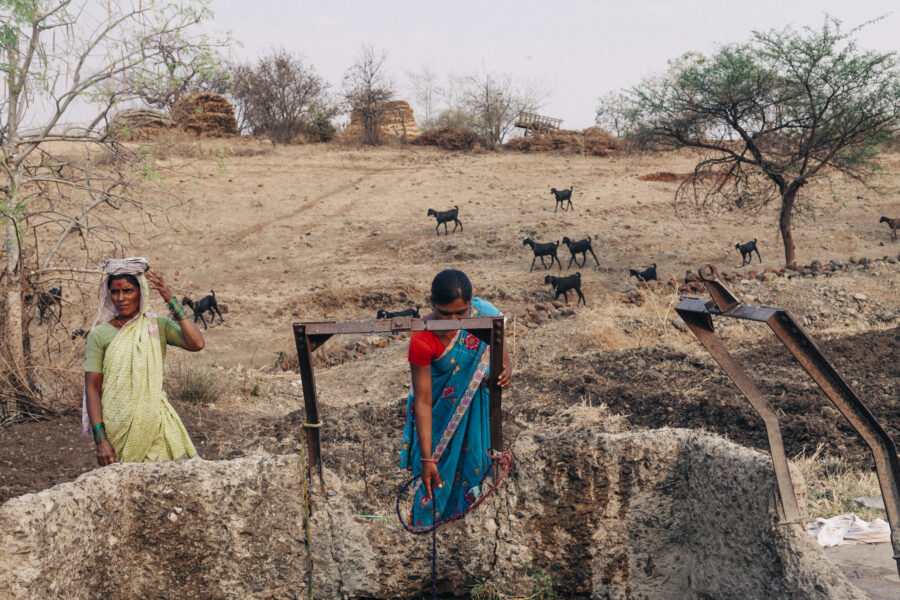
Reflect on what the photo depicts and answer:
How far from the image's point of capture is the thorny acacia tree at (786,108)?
517 inches

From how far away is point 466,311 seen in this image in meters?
2.74

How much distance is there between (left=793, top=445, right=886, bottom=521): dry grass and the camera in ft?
12.4

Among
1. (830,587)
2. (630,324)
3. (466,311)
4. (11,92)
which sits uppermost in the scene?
(11,92)

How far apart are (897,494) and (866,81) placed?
13397mm

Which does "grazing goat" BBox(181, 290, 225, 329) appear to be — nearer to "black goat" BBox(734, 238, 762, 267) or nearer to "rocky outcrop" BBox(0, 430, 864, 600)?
"rocky outcrop" BBox(0, 430, 864, 600)

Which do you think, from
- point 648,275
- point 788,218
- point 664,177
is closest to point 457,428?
point 648,275

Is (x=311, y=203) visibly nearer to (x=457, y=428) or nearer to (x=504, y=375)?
(x=457, y=428)

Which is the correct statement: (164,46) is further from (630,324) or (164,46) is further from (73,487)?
(630,324)

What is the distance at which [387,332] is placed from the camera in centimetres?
238

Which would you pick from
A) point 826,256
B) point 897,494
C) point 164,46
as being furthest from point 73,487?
point 826,256

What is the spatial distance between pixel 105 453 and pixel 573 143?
25570mm

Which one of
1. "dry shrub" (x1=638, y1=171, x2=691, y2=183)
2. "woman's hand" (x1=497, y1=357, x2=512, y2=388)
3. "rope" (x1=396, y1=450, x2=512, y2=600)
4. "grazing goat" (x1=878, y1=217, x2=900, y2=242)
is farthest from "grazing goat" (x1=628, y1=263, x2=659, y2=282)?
"woman's hand" (x1=497, y1=357, x2=512, y2=388)

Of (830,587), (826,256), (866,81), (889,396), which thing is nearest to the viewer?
(830,587)

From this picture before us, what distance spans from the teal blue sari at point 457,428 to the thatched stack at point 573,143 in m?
24.5
